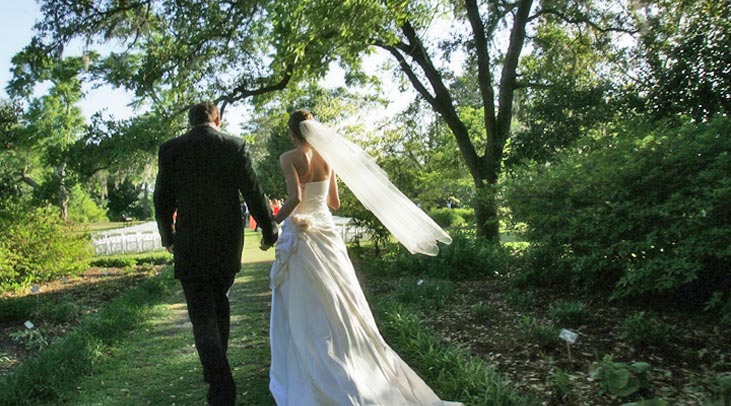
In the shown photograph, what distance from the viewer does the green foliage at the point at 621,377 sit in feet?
10.7

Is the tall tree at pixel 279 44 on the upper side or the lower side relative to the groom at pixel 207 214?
upper

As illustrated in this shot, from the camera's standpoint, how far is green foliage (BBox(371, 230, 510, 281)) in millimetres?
8820

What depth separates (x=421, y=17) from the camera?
40.3ft

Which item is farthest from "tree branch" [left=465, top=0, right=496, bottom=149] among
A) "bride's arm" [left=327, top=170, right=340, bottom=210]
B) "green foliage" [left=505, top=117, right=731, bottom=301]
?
"bride's arm" [left=327, top=170, right=340, bottom=210]

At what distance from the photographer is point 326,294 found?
3785 mm

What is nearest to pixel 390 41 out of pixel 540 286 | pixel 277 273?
pixel 540 286

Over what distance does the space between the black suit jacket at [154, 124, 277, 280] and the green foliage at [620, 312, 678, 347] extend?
2979 millimetres

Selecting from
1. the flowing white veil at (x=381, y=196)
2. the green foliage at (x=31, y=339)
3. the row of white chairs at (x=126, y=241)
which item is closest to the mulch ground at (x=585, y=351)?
the flowing white veil at (x=381, y=196)

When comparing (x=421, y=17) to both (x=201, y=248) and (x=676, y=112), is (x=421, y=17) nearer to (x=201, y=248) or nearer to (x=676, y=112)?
(x=676, y=112)

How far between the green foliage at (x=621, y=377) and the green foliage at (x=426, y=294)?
9.80 ft

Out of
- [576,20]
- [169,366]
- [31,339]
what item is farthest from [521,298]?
[576,20]

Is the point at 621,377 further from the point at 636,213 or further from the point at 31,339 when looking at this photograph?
the point at 31,339

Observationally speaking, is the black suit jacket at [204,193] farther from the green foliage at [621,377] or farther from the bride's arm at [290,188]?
the green foliage at [621,377]

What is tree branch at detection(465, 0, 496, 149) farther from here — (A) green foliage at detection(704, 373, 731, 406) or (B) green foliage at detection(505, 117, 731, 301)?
(A) green foliage at detection(704, 373, 731, 406)
